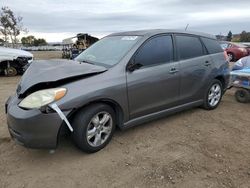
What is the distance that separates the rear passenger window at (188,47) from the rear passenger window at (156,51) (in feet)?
0.78

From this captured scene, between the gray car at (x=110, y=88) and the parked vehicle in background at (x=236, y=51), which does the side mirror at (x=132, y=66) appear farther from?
the parked vehicle in background at (x=236, y=51)

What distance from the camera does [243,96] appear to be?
6.27m

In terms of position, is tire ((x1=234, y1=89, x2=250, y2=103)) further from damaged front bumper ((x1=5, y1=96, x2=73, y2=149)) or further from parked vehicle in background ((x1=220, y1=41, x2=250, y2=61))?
parked vehicle in background ((x1=220, y1=41, x2=250, y2=61))

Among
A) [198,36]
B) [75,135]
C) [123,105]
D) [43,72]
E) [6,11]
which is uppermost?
[6,11]

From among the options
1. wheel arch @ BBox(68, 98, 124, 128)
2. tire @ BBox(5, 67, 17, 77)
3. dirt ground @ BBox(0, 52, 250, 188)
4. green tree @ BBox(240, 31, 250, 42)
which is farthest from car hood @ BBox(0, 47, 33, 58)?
green tree @ BBox(240, 31, 250, 42)

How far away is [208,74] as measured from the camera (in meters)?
5.22

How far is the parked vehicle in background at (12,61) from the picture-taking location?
34.2 feet

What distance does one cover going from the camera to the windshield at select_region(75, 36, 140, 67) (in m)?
4.02

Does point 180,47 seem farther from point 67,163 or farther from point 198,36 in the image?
point 67,163

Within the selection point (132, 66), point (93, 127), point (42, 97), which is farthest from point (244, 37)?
point (42, 97)

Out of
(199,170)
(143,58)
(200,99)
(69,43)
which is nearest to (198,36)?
(200,99)

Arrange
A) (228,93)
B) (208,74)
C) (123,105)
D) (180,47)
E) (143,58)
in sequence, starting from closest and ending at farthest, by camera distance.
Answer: (123,105) → (143,58) → (180,47) → (208,74) → (228,93)

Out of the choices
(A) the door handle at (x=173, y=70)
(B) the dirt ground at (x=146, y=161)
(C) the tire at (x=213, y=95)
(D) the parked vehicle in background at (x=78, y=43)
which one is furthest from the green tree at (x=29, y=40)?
(B) the dirt ground at (x=146, y=161)

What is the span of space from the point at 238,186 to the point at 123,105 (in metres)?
1.75
